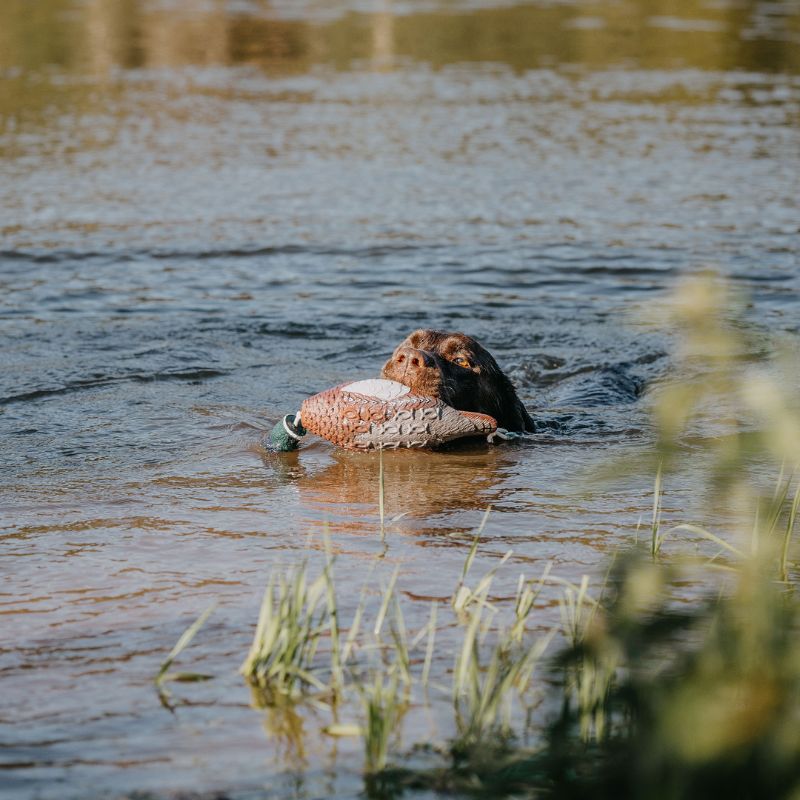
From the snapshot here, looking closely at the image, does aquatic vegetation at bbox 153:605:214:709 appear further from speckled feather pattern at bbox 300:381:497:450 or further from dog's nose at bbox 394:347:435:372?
dog's nose at bbox 394:347:435:372

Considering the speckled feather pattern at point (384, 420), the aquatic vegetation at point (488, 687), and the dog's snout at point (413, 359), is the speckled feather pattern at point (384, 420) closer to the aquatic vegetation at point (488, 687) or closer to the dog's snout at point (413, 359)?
the dog's snout at point (413, 359)

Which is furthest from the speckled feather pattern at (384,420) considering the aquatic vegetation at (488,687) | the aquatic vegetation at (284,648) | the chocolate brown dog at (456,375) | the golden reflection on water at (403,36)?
the golden reflection on water at (403,36)

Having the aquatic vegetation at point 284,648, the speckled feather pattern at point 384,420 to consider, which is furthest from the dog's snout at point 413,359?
the aquatic vegetation at point 284,648

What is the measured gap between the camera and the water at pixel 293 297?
3.54 meters

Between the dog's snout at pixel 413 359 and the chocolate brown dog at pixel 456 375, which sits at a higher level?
the dog's snout at pixel 413 359

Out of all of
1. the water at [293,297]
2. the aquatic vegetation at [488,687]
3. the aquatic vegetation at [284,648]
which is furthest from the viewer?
the water at [293,297]

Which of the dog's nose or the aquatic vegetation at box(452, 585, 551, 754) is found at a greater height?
the dog's nose

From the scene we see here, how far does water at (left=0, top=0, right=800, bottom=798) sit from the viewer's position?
3.54 metres

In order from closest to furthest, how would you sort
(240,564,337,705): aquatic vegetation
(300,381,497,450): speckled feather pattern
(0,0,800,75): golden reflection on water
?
1. (240,564,337,705): aquatic vegetation
2. (300,381,497,450): speckled feather pattern
3. (0,0,800,75): golden reflection on water

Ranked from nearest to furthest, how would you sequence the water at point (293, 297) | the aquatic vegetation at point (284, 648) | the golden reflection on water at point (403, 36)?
the aquatic vegetation at point (284, 648) → the water at point (293, 297) → the golden reflection on water at point (403, 36)

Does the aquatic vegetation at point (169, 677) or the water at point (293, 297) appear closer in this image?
the aquatic vegetation at point (169, 677)

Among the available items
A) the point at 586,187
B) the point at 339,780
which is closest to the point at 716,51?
the point at 586,187

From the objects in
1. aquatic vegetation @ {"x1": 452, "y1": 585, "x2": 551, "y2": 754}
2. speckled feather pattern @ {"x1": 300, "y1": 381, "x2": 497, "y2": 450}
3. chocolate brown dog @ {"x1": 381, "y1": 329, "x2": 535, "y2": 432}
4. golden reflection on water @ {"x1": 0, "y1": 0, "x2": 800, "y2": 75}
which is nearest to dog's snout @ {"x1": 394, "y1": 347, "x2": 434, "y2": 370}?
chocolate brown dog @ {"x1": 381, "y1": 329, "x2": 535, "y2": 432}

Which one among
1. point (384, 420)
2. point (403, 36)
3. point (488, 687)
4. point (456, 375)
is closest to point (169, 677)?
point (488, 687)
